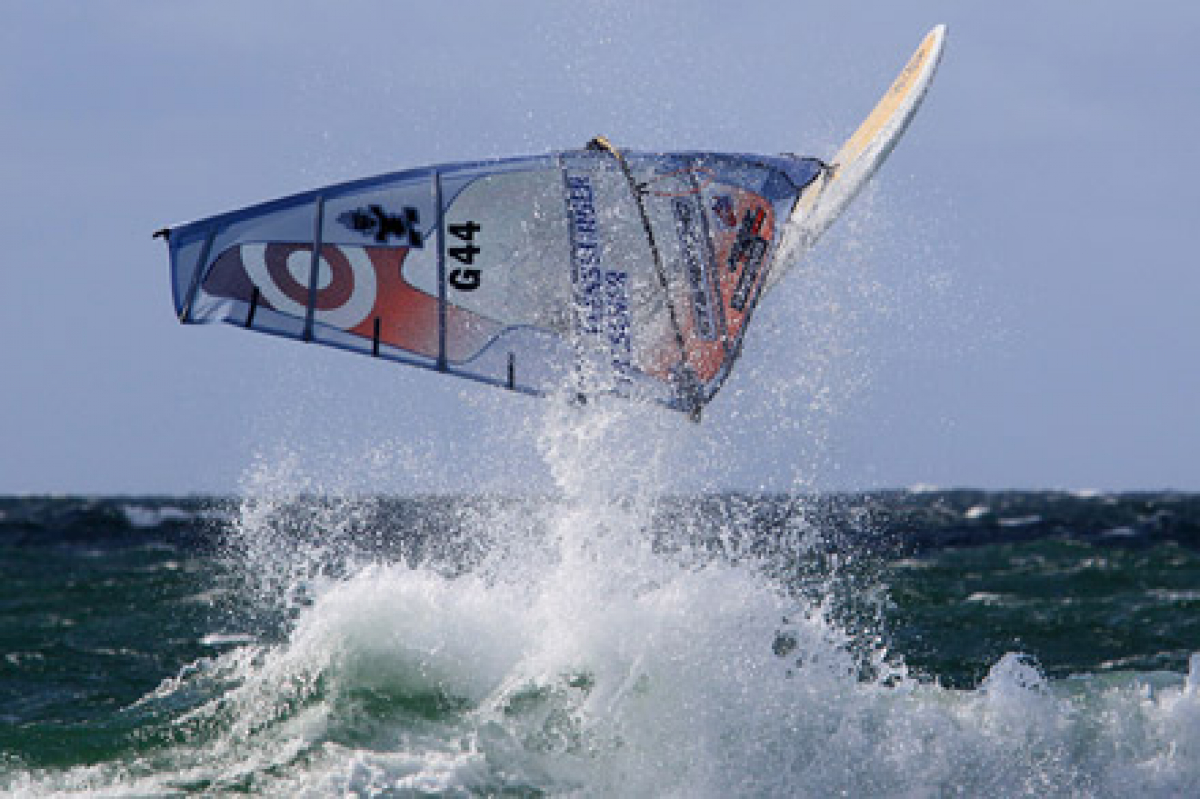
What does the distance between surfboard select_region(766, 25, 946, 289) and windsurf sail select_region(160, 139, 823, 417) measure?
13 cm

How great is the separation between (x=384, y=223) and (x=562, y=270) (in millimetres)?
992

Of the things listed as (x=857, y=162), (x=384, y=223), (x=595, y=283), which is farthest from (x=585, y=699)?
(x=857, y=162)

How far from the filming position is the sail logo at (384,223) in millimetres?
7484

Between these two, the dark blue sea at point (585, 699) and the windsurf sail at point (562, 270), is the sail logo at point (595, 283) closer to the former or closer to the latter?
the windsurf sail at point (562, 270)

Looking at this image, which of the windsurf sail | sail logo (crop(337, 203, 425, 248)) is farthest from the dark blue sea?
sail logo (crop(337, 203, 425, 248))

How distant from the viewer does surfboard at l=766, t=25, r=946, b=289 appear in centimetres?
786

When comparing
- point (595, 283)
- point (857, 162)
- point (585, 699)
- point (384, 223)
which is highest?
point (857, 162)

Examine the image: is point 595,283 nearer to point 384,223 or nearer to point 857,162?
point 384,223

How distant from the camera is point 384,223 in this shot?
298 inches

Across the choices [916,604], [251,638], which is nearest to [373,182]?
[251,638]

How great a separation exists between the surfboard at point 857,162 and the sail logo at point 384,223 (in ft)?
6.51

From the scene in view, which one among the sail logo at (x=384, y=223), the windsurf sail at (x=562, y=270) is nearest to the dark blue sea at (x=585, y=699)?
the windsurf sail at (x=562, y=270)

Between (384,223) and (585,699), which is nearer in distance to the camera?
(585,699)

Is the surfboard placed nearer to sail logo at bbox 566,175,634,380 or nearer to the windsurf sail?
the windsurf sail
